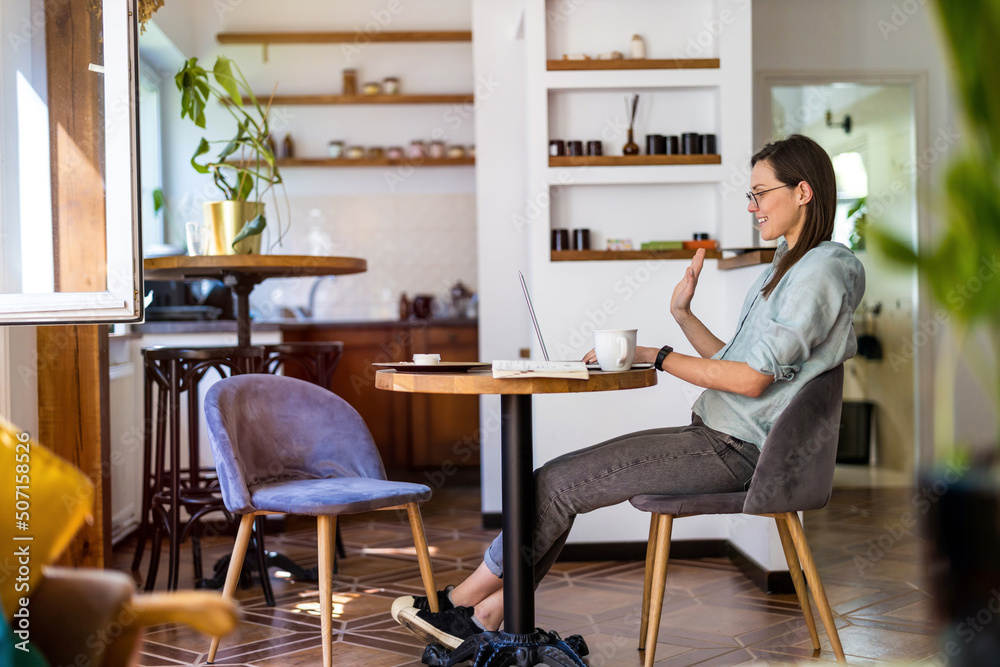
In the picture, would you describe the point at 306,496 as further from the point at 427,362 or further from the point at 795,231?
the point at 795,231

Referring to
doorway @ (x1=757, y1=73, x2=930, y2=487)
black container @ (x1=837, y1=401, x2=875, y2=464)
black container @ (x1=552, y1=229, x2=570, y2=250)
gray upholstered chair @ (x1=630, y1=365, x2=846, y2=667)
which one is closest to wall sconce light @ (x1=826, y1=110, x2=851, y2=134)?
doorway @ (x1=757, y1=73, x2=930, y2=487)

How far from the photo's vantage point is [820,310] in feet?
6.14

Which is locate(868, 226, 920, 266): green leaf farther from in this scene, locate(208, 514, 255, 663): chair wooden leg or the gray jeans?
locate(208, 514, 255, 663): chair wooden leg

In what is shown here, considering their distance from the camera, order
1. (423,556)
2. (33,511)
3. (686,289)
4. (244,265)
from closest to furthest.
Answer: (33,511) → (686,289) → (423,556) → (244,265)

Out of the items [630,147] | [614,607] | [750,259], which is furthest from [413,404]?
[750,259]

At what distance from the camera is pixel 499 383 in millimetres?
1704

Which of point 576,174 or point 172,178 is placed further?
point 172,178

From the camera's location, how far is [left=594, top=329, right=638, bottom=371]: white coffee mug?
5.90ft

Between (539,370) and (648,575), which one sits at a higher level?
(539,370)

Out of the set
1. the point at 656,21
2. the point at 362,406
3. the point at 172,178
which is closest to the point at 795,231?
the point at 656,21

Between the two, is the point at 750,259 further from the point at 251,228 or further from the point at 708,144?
the point at 251,228

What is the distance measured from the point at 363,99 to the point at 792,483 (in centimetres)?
423

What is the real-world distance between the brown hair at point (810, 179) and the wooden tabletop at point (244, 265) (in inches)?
53.0

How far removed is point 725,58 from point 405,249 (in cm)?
285
